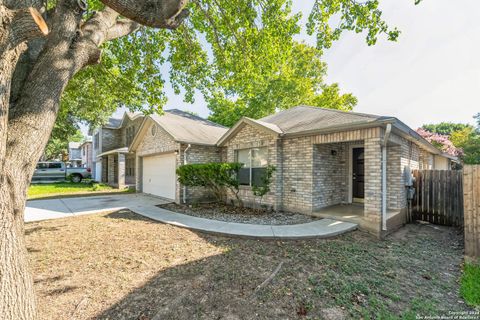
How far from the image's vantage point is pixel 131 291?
10.2ft

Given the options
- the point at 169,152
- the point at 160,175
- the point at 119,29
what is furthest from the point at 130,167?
the point at 119,29

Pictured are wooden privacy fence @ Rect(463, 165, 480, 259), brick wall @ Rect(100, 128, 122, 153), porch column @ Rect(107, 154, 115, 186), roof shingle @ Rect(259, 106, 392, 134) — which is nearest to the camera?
wooden privacy fence @ Rect(463, 165, 480, 259)

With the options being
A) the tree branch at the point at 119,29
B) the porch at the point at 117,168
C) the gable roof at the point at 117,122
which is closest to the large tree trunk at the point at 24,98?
the tree branch at the point at 119,29

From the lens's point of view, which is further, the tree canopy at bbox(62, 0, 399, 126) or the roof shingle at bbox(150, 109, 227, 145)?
the roof shingle at bbox(150, 109, 227, 145)

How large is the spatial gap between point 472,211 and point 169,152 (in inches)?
426

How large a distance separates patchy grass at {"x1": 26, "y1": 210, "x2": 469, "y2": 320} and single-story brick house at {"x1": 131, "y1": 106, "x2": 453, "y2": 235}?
4.87ft

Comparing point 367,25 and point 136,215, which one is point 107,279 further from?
point 367,25

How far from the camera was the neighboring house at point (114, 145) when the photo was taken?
18531 mm

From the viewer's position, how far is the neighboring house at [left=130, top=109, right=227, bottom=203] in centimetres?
1012

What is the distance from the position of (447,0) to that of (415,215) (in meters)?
6.48

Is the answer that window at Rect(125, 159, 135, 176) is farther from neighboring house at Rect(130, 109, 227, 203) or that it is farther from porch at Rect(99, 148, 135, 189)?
neighboring house at Rect(130, 109, 227, 203)

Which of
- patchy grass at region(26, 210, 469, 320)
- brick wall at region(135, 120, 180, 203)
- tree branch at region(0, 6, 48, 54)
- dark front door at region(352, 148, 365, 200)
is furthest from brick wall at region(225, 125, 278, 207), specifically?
tree branch at region(0, 6, 48, 54)

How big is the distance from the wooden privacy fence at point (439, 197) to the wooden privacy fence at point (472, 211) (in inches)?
120

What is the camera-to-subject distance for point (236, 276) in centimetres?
354
